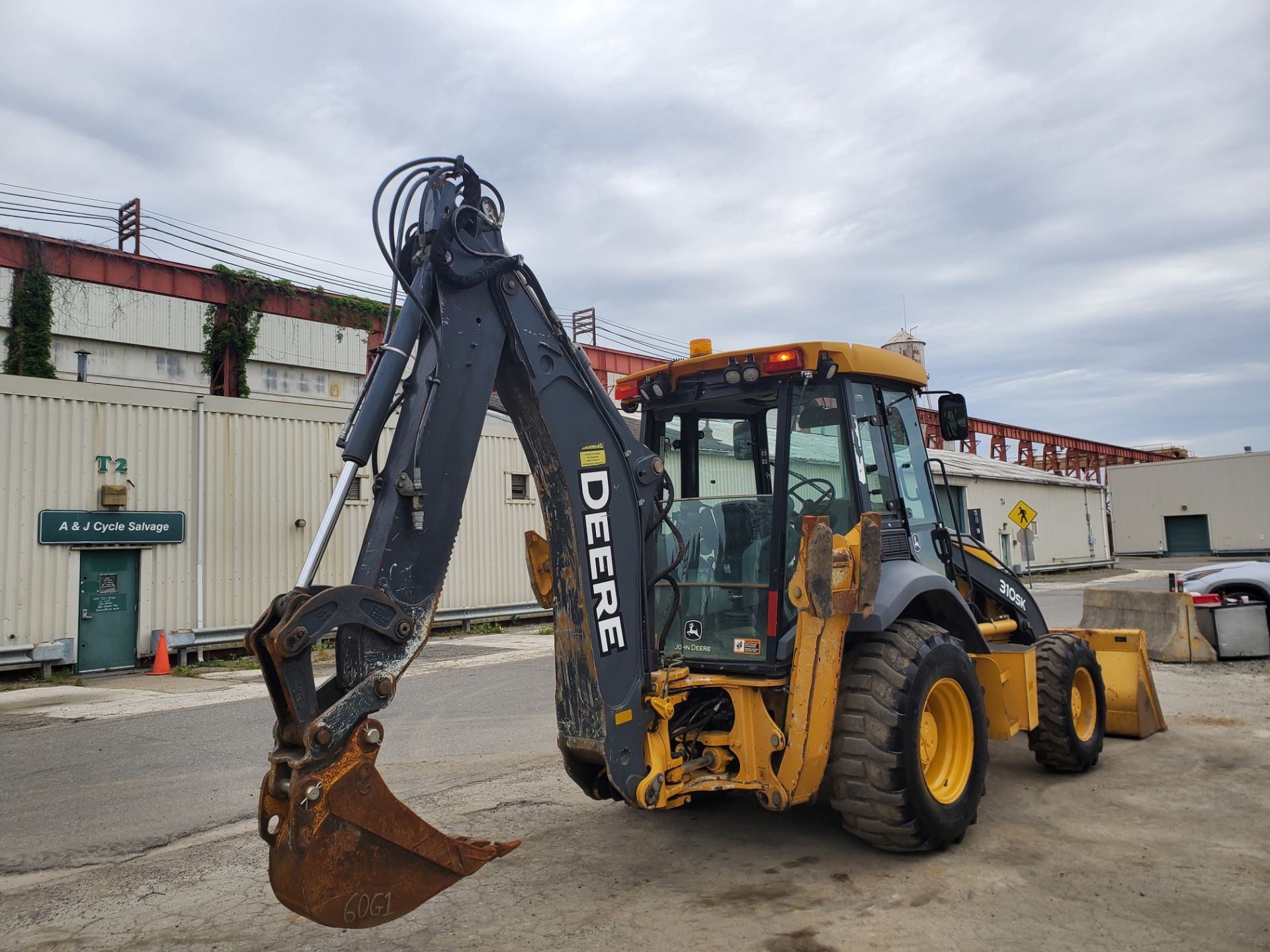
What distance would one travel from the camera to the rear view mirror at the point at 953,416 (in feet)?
19.6

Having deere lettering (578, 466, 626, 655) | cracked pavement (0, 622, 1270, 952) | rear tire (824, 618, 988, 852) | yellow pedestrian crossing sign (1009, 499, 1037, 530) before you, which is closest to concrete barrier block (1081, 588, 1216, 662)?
cracked pavement (0, 622, 1270, 952)

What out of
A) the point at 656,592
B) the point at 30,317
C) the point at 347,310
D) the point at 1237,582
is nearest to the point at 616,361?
the point at 347,310

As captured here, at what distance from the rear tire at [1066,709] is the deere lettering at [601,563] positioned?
3.34 meters

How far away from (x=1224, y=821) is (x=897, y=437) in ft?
9.17

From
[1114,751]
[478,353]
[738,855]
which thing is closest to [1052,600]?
[1114,751]

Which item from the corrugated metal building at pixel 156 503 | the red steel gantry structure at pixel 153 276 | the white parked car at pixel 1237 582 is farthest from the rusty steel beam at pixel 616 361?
the white parked car at pixel 1237 582

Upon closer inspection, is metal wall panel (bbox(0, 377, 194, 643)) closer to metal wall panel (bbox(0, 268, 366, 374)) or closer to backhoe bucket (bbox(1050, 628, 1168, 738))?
metal wall panel (bbox(0, 268, 366, 374))

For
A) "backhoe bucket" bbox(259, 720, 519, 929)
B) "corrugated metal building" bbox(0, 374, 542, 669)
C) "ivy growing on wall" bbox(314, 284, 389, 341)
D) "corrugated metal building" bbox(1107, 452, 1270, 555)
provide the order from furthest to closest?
"corrugated metal building" bbox(1107, 452, 1270, 555), "ivy growing on wall" bbox(314, 284, 389, 341), "corrugated metal building" bbox(0, 374, 542, 669), "backhoe bucket" bbox(259, 720, 519, 929)

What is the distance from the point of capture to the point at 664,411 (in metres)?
5.69

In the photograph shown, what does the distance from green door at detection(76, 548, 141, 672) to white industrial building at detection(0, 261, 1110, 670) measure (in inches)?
0.8

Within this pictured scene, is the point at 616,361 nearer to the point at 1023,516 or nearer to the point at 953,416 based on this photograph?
the point at 1023,516

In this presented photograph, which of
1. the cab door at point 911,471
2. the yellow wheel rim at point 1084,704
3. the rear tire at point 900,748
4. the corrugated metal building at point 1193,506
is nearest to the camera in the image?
the rear tire at point 900,748

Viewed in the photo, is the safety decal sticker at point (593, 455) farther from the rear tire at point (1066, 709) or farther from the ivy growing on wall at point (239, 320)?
the ivy growing on wall at point (239, 320)

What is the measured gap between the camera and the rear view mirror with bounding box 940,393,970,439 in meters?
5.99
